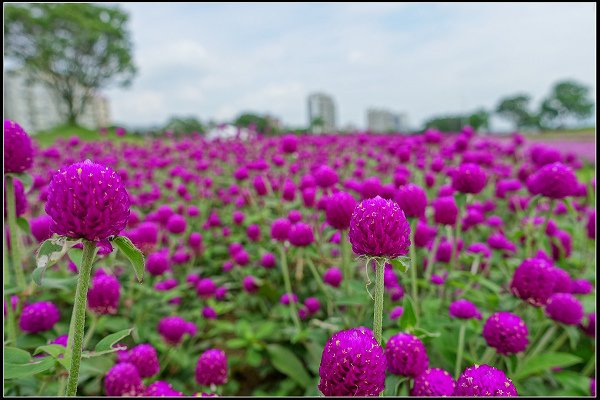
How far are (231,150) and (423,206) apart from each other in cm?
453

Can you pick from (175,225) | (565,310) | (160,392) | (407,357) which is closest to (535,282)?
(565,310)

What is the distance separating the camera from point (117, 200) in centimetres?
82

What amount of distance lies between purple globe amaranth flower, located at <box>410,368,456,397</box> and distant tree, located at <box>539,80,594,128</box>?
229 ft

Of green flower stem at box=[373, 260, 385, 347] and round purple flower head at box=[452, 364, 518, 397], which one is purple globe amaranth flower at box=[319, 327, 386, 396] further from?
round purple flower head at box=[452, 364, 518, 397]

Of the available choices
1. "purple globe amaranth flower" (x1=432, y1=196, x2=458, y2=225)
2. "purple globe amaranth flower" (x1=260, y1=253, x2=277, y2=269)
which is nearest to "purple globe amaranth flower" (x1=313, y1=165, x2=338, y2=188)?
"purple globe amaranth flower" (x1=432, y1=196, x2=458, y2=225)

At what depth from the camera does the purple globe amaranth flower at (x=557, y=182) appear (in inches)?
76.7

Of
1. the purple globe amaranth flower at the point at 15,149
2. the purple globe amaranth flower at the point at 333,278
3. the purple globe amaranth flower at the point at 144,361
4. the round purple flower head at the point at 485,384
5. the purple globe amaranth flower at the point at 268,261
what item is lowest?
the purple globe amaranth flower at the point at 144,361

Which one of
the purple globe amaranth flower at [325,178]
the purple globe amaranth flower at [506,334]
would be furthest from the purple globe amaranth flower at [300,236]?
Result: the purple globe amaranth flower at [506,334]

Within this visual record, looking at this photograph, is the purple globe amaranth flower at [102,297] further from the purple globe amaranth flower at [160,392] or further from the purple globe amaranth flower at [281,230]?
the purple globe amaranth flower at [281,230]

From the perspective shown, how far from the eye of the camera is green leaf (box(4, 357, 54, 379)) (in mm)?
975

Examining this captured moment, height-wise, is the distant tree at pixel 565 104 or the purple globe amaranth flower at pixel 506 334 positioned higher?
the distant tree at pixel 565 104

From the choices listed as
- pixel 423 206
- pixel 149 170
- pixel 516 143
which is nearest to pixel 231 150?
pixel 149 170

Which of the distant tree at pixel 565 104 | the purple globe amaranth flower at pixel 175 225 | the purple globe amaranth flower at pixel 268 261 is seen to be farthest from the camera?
the distant tree at pixel 565 104

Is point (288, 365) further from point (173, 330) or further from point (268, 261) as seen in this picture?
point (268, 261)
